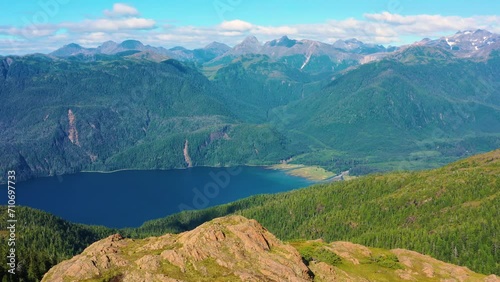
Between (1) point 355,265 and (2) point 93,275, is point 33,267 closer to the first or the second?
(2) point 93,275

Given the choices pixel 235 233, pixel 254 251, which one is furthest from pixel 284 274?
pixel 235 233

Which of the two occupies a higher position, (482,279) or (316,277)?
(316,277)

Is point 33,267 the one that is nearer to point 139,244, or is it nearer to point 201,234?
point 139,244

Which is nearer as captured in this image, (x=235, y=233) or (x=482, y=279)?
(x=235, y=233)

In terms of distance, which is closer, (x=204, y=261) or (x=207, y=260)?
(x=204, y=261)

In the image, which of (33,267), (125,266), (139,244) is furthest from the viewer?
(33,267)

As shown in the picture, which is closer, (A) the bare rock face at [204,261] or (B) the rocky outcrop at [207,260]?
(A) the bare rock face at [204,261]

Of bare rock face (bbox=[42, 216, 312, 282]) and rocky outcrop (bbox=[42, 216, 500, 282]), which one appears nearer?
bare rock face (bbox=[42, 216, 312, 282])

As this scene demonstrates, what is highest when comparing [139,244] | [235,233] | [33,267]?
[235,233]

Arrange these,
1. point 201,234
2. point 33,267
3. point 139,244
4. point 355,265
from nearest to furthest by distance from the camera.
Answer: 1. point 201,234
2. point 139,244
3. point 355,265
4. point 33,267
